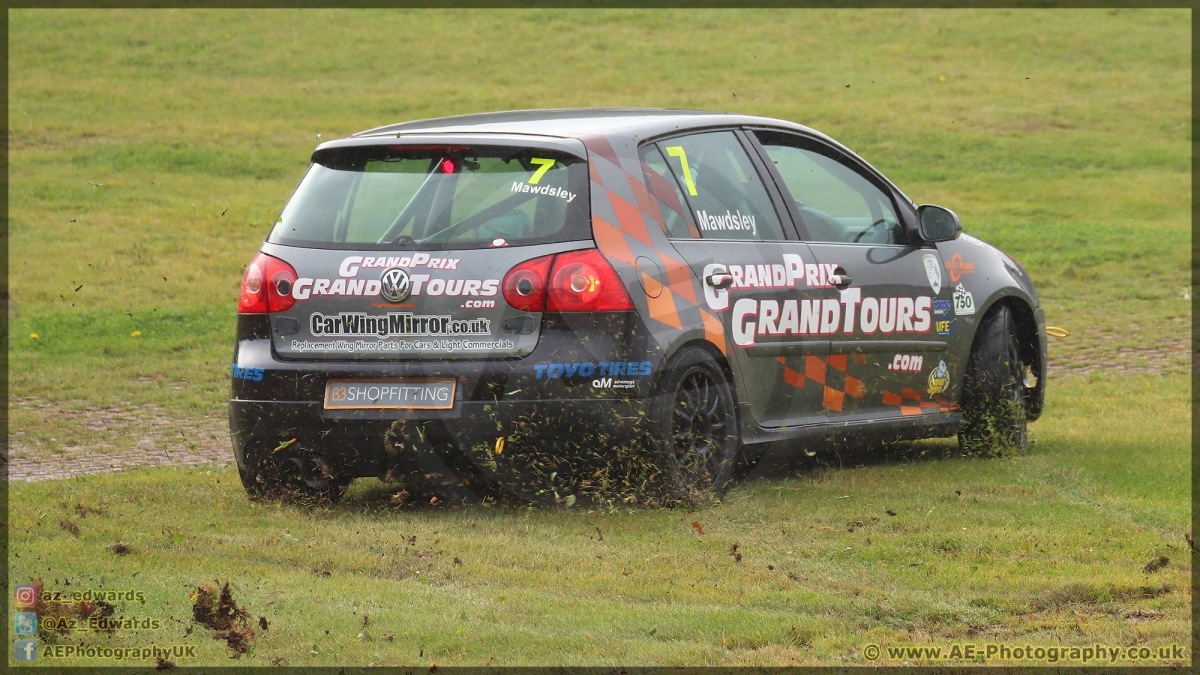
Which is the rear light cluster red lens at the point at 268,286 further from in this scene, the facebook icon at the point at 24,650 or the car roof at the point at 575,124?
the facebook icon at the point at 24,650

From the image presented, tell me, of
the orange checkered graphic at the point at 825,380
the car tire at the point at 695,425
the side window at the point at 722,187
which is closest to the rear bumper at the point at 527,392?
the car tire at the point at 695,425

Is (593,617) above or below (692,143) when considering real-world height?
below

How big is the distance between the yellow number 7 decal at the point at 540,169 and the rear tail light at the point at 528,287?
1.37ft

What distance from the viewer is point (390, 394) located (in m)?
6.27

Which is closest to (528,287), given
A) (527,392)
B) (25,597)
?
(527,392)

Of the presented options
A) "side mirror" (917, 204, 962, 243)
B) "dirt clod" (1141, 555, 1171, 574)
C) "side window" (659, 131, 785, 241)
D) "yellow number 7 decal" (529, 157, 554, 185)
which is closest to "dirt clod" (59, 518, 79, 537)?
"yellow number 7 decal" (529, 157, 554, 185)

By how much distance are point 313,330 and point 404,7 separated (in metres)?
38.4

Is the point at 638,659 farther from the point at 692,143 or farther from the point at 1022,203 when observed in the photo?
the point at 1022,203

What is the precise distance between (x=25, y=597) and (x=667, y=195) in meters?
3.15

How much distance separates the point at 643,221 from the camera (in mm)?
6500

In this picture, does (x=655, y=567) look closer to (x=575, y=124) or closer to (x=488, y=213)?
(x=488, y=213)

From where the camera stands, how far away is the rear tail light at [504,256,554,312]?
6152mm

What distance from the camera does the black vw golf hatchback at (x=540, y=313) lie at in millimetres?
6188

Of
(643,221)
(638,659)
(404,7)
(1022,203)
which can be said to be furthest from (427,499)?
(404,7)
